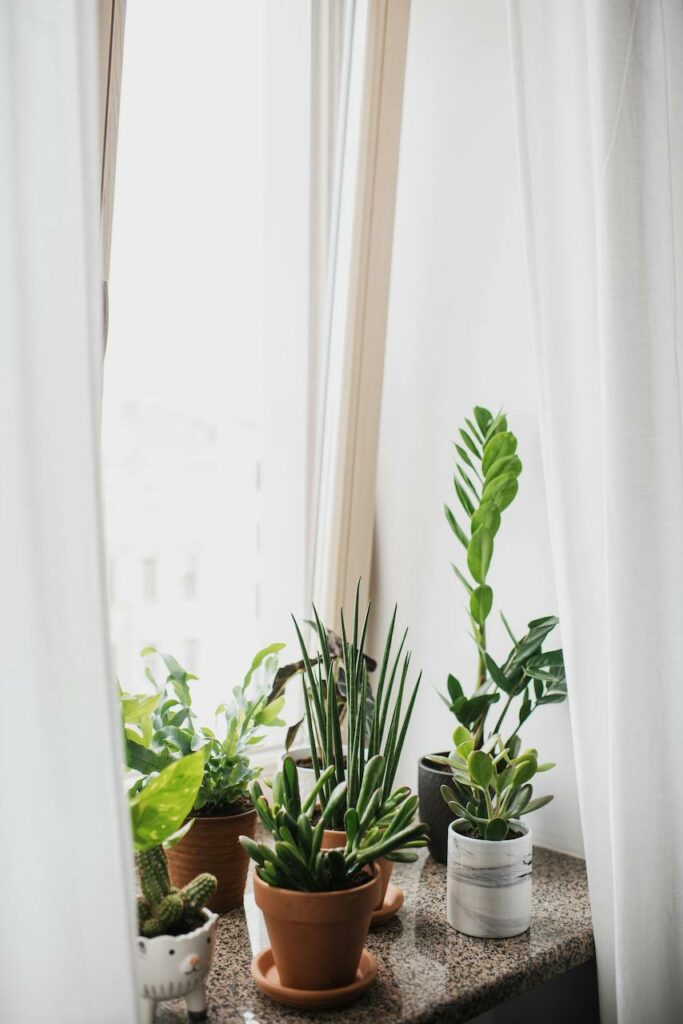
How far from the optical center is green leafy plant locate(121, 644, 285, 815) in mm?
981

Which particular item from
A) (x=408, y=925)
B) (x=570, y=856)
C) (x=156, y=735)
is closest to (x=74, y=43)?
(x=156, y=735)

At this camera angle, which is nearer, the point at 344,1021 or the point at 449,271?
the point at 344,1021

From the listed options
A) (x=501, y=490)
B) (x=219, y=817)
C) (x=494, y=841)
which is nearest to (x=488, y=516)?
(x=501, y=490)

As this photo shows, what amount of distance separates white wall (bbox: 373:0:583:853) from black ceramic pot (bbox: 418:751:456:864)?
0.18 metres

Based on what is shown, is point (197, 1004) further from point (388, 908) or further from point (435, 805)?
point (435, 805)

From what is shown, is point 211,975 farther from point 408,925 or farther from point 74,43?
point 74,43

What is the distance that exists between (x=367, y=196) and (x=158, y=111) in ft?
1.18

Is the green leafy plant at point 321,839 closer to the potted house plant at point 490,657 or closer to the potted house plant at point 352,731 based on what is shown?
the potted house plant at point 352,731

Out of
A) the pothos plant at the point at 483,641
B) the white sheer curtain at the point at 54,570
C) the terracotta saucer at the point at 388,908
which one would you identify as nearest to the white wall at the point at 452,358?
the pothos plant at the point at 483,641

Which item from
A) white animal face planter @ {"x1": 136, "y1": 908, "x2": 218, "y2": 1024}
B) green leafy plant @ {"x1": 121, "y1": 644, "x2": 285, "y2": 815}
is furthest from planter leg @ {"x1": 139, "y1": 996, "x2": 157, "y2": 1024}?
green leafy plant @ {"x1": 121, "y1": 644, "x2": 285, "y2": 815}

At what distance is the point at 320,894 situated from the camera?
32.9 inches

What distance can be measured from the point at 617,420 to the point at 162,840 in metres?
0.66

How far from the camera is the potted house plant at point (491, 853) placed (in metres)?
1.03

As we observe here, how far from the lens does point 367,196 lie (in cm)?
143
